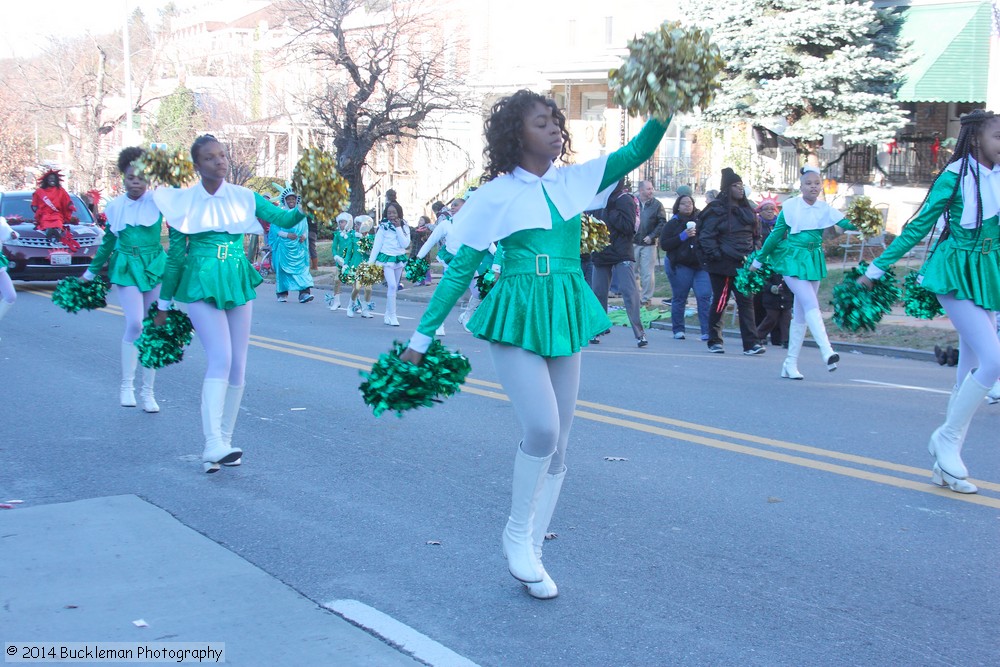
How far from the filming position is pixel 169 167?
25.4ft

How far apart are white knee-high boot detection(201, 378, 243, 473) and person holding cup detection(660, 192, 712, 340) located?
27.6 feet

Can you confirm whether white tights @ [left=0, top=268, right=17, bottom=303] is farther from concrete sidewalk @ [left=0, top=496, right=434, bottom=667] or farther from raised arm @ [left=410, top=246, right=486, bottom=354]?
raised arm @ [left=410, top=246, right=486, bottom=354]

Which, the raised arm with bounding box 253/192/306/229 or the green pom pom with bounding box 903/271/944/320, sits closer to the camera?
the raised arm with bounding box 253/192/306/229

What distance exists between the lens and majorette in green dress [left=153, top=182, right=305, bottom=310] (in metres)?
6.61

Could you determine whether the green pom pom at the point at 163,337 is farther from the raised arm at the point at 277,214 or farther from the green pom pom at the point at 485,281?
the green pom pom at the point at 485,281

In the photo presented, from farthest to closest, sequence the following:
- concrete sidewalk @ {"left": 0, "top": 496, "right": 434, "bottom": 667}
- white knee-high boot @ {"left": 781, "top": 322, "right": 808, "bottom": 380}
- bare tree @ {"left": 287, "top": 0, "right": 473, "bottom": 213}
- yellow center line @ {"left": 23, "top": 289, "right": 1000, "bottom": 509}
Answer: bare tree @ {"left": 287, "top": 0, "right": 473, "bottom": 213} < white knee-high boot @ {"left": 781, "top": 322, "right": 808, "bottom": 380} < yellow center line @ {"left": 23, "top": 289, "right": 1000, "bottom": 509} < concrete sidewalk @ {"left": 0, "top": 496, "right": 434, "bottom": 667}

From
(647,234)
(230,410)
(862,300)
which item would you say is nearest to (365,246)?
(647,234)

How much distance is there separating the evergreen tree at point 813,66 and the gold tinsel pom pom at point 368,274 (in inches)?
401

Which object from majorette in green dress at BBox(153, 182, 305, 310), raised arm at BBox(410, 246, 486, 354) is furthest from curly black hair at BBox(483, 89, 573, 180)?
majorette in green dress at BBox(153, 182, 305, 310)

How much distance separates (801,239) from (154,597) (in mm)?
7299

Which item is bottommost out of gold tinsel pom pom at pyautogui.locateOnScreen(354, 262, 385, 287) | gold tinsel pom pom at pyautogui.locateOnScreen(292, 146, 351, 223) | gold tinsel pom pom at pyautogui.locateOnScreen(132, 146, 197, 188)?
gold tinsel pom pom at pyautogui.locateOnScreen(354, 262, 385, 287)

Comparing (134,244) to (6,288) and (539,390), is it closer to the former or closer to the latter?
(6,288)

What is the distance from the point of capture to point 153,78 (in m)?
47.8

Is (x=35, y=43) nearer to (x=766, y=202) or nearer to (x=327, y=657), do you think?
(x=766, y=202)
